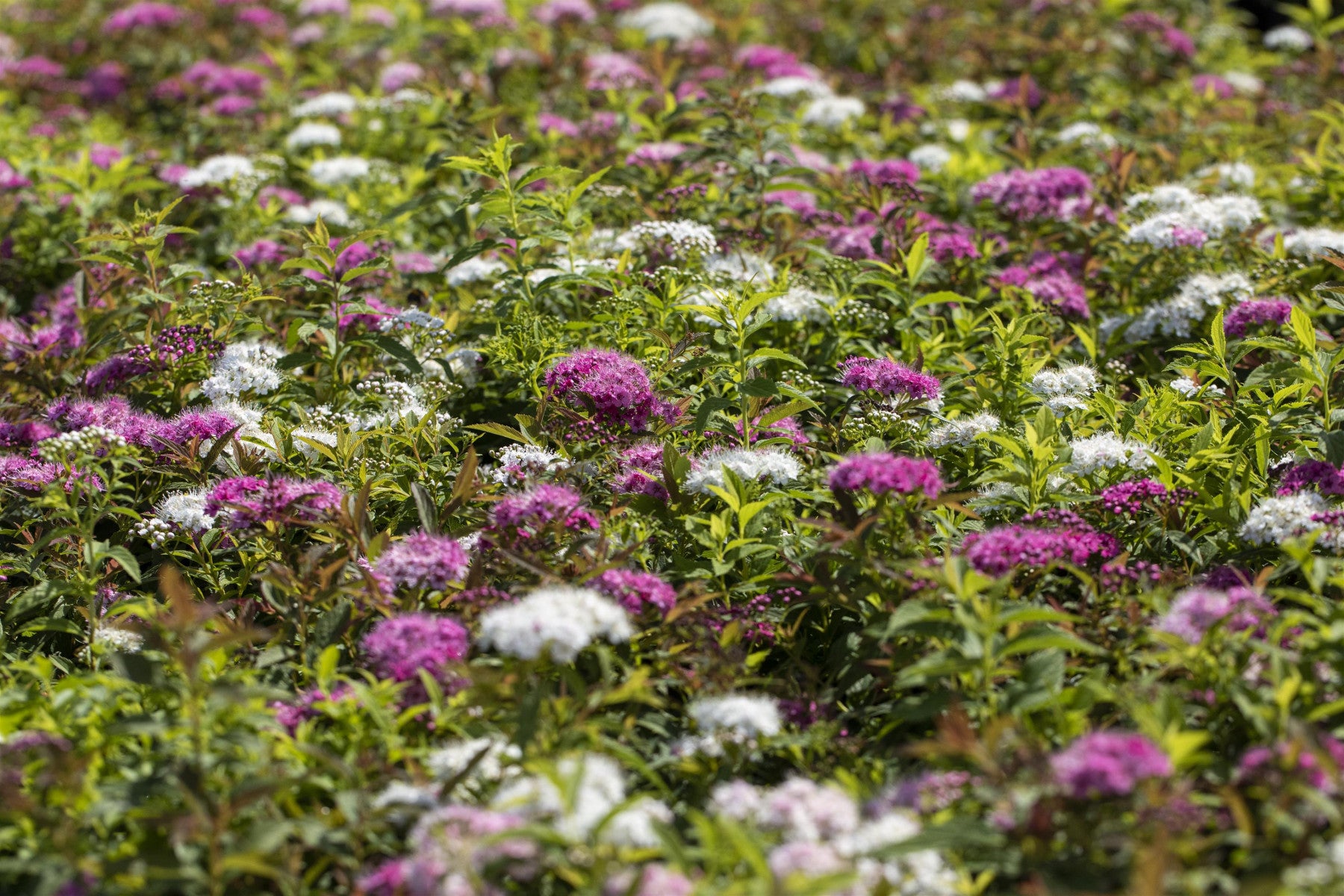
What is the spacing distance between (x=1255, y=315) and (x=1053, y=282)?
74cm

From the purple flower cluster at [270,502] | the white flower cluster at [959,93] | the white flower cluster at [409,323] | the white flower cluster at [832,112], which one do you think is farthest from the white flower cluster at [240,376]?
the white flower cluster at [959,93]

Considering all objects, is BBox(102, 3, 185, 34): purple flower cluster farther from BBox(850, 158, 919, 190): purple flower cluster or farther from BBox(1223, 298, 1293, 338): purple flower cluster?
BBox(1223, 298, 1293, 338): purple flower cluster

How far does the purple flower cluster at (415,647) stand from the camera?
260 cm

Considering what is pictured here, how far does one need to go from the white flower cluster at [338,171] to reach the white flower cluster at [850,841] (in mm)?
3969

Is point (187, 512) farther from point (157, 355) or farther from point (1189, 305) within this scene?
point (1189, 305)

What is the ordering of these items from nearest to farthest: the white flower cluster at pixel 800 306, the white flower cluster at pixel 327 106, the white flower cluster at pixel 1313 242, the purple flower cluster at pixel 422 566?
the purple flower cluster at pixel 422 566 < the white flower cluster at pixel 800 306 < the white flower cluster at pixel 1313 242 < the white flower cluster at pixel 327 106

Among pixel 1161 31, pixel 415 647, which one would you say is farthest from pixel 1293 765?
pixel 1161 31

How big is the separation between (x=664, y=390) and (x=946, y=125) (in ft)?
11.3

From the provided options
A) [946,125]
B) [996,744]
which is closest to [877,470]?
[996,744]

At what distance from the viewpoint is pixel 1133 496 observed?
3.10m

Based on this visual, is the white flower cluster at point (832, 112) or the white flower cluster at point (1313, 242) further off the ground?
the white flower cluster at point (1313, 242)

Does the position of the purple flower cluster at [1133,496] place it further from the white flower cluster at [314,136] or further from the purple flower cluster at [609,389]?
the white flower cluster at [314,136]

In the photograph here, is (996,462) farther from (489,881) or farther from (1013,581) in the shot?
(489,881)

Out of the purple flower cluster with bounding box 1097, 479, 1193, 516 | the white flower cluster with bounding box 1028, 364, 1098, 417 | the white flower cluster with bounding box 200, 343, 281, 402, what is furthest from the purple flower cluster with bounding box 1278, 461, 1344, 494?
the white flower cluster with bounding box 200, 343, 281, 402
